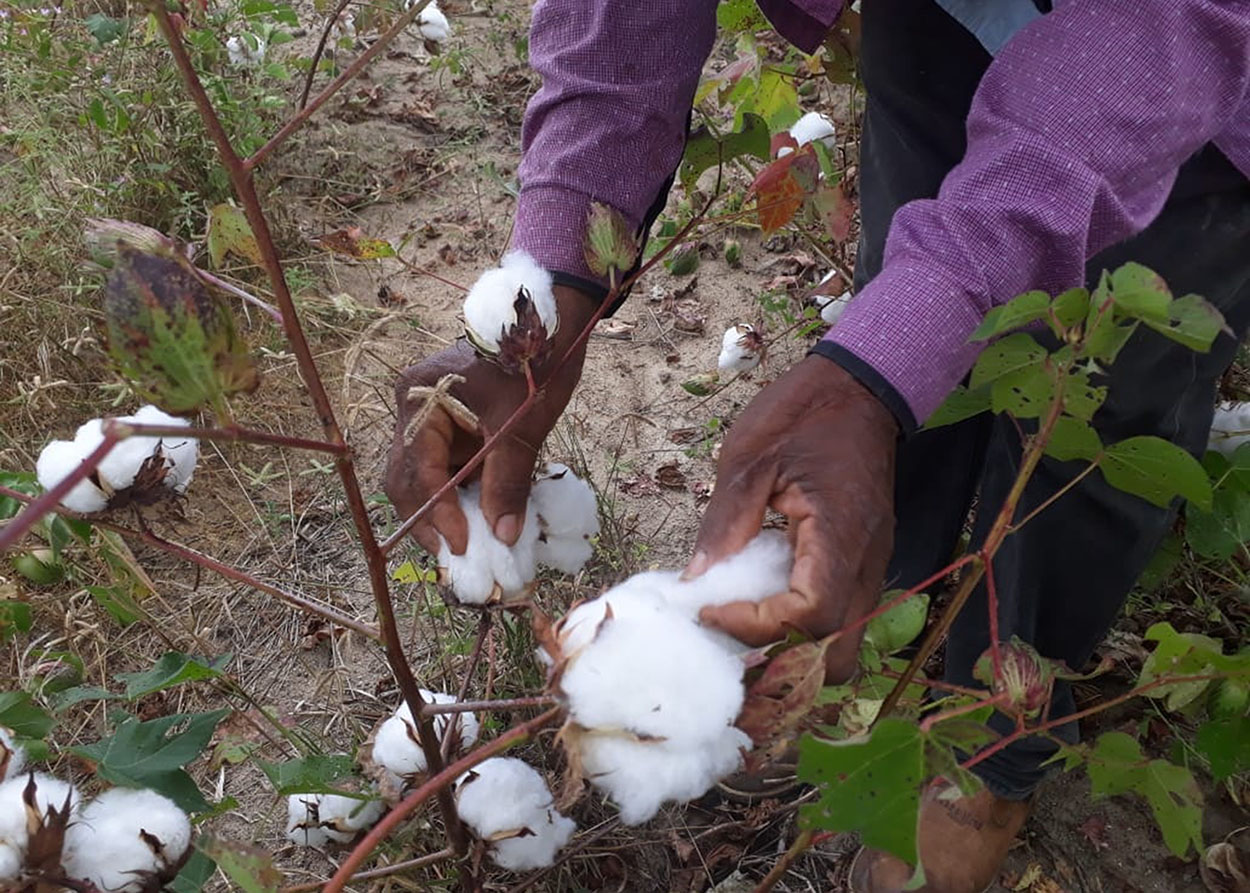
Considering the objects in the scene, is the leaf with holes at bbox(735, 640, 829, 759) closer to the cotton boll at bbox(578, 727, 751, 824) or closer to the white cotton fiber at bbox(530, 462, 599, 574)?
the cotton boll at bbox(578, 727, 751, 824)

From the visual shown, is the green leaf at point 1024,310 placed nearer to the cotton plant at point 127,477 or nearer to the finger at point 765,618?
the finger at point 765,618

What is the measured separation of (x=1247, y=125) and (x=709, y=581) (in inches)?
31.0

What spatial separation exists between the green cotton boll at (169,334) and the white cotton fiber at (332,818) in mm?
647

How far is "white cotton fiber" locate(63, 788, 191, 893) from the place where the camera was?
808 mm

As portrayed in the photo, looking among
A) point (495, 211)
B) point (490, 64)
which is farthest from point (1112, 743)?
point (490, 64)

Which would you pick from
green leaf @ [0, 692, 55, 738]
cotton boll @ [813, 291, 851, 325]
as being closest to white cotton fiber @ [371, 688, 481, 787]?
green leaf @ [0, 692, 55, 738]

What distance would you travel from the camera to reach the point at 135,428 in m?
0.51

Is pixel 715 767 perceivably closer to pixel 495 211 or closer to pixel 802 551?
pixel 802 551

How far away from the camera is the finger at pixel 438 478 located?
1062 millimetres

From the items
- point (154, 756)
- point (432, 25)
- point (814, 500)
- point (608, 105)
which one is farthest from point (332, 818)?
point (432, 25)

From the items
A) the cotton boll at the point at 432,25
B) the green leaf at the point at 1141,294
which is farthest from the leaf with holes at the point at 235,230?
the cotton boll at the point at 432,25

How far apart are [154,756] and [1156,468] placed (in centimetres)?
93

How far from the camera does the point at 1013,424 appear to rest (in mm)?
1281

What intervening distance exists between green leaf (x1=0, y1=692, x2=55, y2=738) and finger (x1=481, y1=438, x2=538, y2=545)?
1.57 ft
